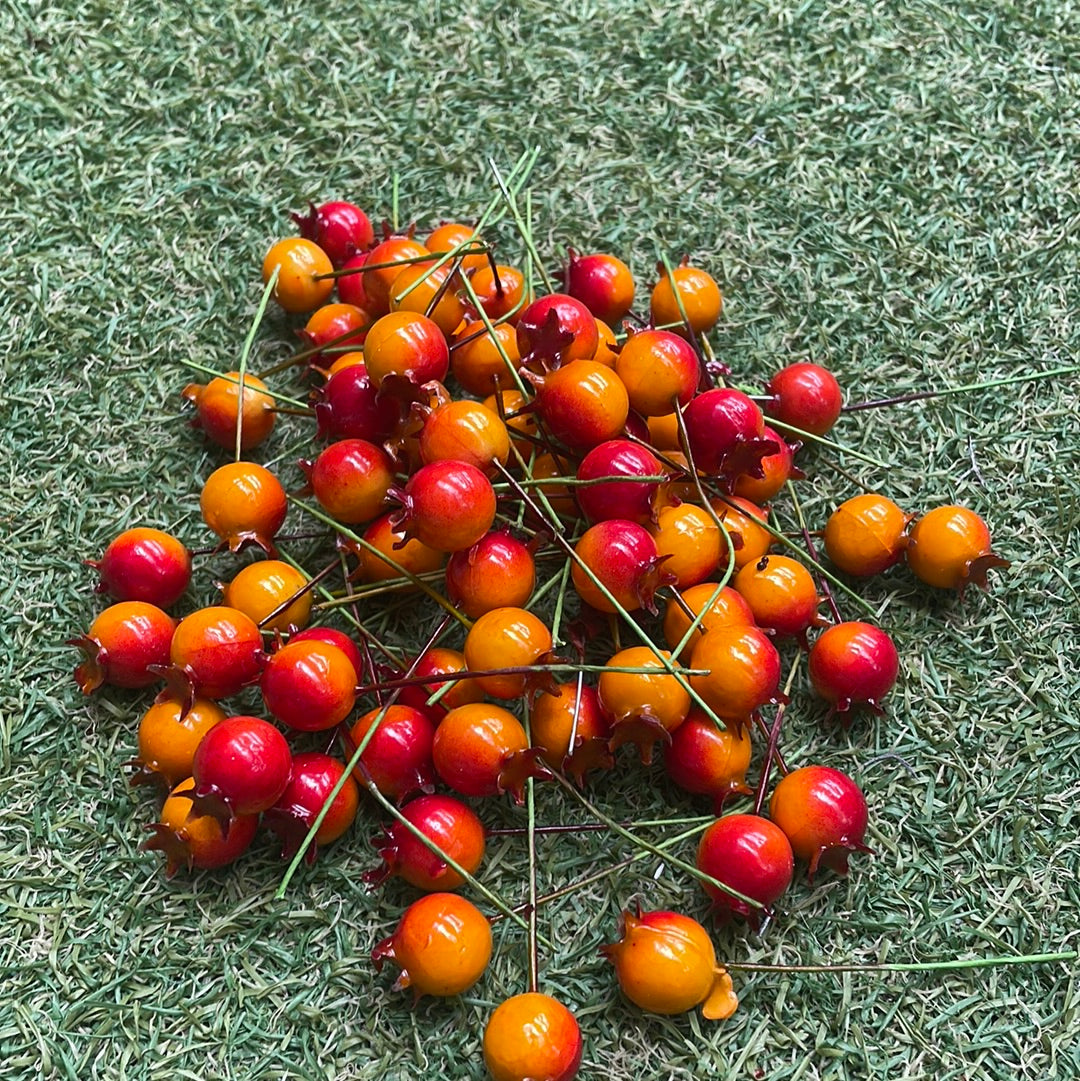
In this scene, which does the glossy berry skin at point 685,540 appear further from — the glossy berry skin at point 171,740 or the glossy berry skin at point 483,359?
the glossy berry skin at point 171,740

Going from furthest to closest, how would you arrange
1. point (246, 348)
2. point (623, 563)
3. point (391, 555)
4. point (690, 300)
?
point (690, 300) < point (246, 348) < point (391, 555) < point (623, 563)

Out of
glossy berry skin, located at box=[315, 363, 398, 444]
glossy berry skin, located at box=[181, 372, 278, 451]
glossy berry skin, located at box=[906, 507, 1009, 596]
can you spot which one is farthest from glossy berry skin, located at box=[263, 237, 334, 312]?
glossy berry skin, located at box=[906, 507, 1009, 596]

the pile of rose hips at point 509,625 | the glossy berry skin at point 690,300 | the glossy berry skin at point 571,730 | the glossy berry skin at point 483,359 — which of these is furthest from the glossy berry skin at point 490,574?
the glossy berry skin at point 690,300

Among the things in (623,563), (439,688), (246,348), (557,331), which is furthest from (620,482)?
(246,348)

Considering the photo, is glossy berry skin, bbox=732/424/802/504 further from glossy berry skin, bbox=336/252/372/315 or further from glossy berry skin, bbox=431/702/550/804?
glossy berry skin, bbox=336/252/372/315

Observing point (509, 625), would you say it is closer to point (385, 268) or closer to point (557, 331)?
point (557, 331)

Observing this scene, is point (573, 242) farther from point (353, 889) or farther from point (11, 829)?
point (11, 829)
